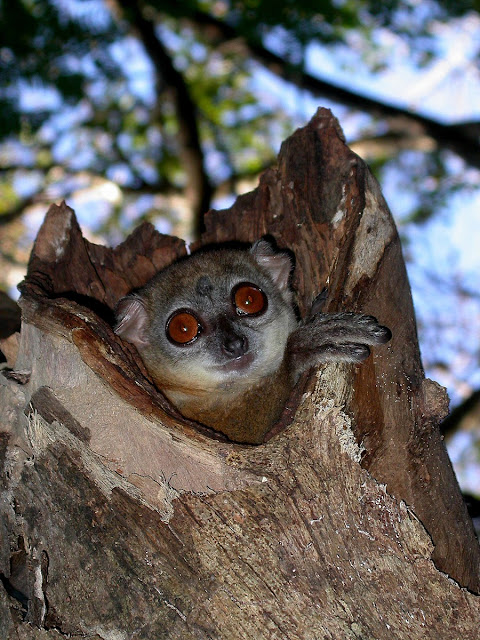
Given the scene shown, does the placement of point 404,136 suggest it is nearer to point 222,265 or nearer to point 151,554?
point 222,265

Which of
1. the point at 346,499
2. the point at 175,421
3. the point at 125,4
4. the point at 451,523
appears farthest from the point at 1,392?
the point at 125,4

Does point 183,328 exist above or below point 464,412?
below

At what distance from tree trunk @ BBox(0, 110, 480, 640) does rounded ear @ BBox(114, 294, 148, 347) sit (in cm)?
86

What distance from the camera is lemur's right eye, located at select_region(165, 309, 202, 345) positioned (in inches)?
137

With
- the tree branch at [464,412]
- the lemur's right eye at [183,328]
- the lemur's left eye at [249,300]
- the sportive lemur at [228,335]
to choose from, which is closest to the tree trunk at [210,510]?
the sportive lemur at [228,335]

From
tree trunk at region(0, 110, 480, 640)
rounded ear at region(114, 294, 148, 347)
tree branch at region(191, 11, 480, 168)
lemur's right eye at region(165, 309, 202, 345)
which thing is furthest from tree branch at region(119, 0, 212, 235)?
tree trunk at region(0, 110, 480, 640)

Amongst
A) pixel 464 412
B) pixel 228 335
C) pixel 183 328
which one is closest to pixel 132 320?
pixel 183 328

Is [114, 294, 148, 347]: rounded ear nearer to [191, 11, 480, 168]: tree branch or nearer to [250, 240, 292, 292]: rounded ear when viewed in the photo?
[250, 240, 292, 292]: rounded ear

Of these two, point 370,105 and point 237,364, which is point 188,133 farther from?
point 237,364

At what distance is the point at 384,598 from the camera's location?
219cm

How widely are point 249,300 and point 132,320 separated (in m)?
0.69

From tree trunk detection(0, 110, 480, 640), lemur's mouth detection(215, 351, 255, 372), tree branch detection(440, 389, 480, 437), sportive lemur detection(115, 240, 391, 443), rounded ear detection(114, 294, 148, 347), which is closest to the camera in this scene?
tree trunk detection(0, 110, 480, 640)

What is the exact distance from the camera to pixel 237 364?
3.26 metres

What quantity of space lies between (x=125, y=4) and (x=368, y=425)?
5614 millimetres
